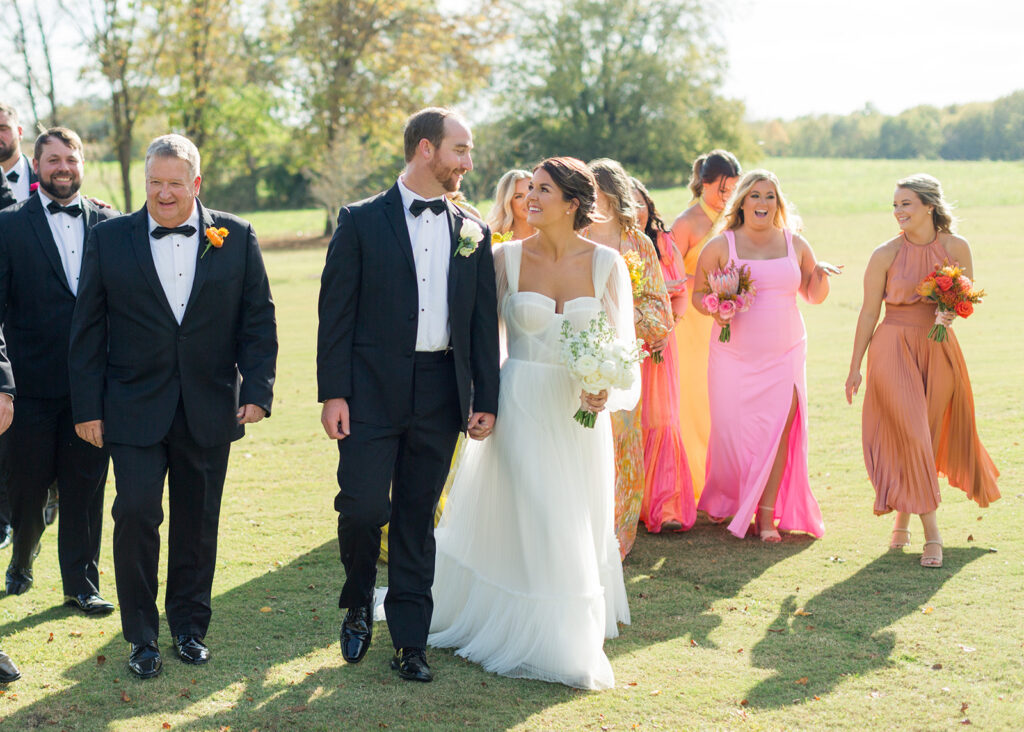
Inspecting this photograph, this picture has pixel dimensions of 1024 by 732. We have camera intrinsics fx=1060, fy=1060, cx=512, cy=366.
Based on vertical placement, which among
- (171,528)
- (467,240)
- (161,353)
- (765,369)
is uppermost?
(467,240)

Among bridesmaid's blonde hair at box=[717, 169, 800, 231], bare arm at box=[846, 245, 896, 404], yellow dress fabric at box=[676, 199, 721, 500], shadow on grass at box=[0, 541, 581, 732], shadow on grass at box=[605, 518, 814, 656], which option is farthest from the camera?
yellow dress fabric at box=[676, 199, 721, 500]

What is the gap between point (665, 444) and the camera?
8109 millimetres

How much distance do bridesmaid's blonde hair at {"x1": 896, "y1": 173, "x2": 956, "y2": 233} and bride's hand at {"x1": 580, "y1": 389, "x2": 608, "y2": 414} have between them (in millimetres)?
3156

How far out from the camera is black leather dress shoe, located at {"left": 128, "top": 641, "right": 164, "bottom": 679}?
5156 mm

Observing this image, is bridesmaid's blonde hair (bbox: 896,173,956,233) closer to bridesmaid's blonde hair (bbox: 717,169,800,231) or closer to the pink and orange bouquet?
the pink and orange bouquet

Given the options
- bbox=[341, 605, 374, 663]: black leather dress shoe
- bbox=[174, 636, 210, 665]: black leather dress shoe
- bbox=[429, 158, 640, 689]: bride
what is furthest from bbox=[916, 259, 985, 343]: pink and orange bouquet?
bbox=[174, 636, 210, 665]: black leather dress shoe

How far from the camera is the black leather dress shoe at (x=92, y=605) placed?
6141 millimetres

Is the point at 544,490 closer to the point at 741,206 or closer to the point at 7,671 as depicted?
the point at 7,671

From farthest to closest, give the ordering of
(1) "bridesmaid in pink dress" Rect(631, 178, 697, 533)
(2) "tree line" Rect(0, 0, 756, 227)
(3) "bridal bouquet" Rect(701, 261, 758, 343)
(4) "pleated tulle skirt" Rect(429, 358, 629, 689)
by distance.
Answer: (2) "tree line" Rect(0, 0, 756, 227)
(1) "bridesmaid in pink dress" Rect(631, 178, 697, 533)
(3) "bridal bouquet" Rect(701, 261, 758, 343)
(4) "pleated tulle skirt" Rect(429, 358, 629, 689)

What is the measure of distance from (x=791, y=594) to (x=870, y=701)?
5.26ft

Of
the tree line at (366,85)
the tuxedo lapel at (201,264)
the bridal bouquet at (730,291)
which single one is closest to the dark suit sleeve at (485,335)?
the tuxedo lapel at (201,264)

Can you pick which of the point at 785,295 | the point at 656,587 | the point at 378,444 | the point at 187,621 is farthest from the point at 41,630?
the point at 785,295

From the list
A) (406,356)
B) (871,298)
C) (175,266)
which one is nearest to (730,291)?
(871,298)

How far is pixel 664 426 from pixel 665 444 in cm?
14
